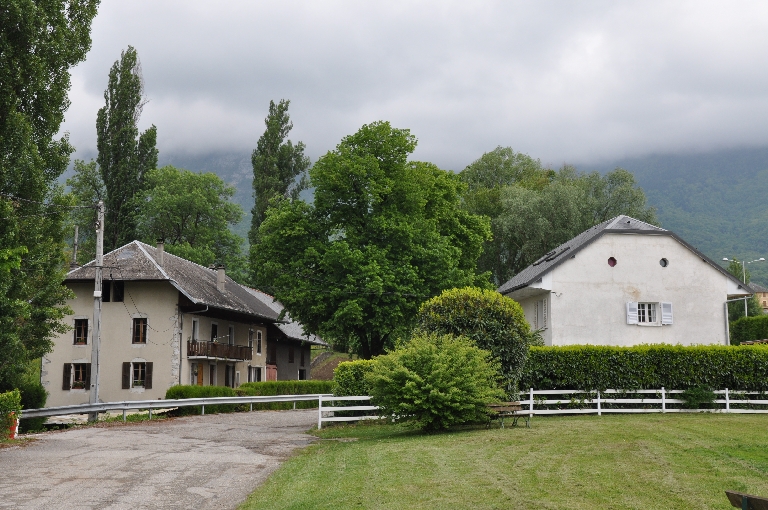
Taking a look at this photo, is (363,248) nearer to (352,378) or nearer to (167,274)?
(167,274)

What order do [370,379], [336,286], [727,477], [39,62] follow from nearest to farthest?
[727,477]
[370,379]
[39,62]
[336,286]

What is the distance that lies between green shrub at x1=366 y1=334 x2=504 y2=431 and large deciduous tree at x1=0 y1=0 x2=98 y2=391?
11211 mm

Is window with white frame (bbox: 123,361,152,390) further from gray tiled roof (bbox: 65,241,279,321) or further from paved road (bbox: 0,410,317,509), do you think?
paved road (bbox: 0,410,317,509)

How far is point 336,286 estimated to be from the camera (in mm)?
39562

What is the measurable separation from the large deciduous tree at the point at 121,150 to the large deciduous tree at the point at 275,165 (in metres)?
9.18

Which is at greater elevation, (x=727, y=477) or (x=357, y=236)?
(x=357, y=236)

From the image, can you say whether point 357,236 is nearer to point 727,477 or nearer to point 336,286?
point 336,286

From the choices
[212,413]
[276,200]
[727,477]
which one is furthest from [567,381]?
[276,200]

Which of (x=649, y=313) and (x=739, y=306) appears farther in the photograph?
(x=739, y=306)

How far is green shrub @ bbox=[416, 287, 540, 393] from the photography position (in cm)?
2359

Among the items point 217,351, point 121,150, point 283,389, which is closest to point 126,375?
point 217,351

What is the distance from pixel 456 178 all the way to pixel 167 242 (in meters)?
27.4

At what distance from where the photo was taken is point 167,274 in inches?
1716

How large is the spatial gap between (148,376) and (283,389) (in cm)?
748
